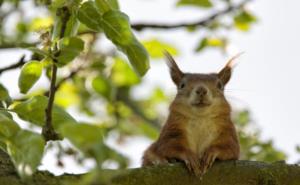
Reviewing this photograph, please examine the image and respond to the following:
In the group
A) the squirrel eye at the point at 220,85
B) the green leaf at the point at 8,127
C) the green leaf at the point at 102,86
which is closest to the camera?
the green leaf at the point at 8,127

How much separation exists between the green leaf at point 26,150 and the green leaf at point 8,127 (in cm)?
4

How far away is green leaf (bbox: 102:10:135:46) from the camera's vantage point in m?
2.44

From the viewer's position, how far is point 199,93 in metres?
4.71

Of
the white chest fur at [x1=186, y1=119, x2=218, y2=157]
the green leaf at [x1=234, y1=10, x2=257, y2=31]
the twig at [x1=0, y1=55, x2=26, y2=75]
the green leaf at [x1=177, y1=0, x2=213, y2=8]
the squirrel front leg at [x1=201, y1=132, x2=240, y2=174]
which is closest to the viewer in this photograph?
the twig at [x1=0, y1=55, x2=26, y2=75]

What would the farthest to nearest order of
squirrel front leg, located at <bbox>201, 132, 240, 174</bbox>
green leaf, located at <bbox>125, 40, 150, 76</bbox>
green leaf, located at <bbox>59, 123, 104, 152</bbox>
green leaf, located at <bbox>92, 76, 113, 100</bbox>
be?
green leaf, located at <bbox>92, 76, 113, 100</bbox> < squirrel front leg, located at <bbox>201, 132, 240, 174</bbox> < green leaf, located at <bbox>125, 40, 150, 76</bbox> < green leaf, located at <bbox>59, 123, 104, 152</bbox>

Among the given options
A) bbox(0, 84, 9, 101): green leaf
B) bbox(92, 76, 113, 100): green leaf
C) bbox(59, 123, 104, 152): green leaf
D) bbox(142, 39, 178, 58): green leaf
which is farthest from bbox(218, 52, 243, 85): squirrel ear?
bbox(59, 123, 104, 152): green leaf

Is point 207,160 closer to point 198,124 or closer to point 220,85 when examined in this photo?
point 198,124

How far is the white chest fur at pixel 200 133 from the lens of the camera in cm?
453

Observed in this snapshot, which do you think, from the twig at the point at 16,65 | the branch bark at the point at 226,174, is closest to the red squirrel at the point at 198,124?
the branch bark at the point at 226,174

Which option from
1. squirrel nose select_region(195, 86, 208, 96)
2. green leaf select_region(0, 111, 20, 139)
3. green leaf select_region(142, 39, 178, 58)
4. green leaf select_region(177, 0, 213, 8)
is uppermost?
green leaf select_region(142, 39, 178, 58)

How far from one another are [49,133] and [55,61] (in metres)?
0.31

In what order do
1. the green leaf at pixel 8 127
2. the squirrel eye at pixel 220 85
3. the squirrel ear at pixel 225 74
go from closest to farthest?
1. the green leaf at pixel 8 127
2. the squirrel eye at pixel 220 85
3. the squirrel ear at pixel 225 74

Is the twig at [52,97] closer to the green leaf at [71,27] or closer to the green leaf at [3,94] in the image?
the green leaf at [71,27]

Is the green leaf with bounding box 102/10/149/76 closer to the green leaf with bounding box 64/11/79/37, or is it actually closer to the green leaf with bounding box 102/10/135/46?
the green leaf with bounding box 102/10/135/46
